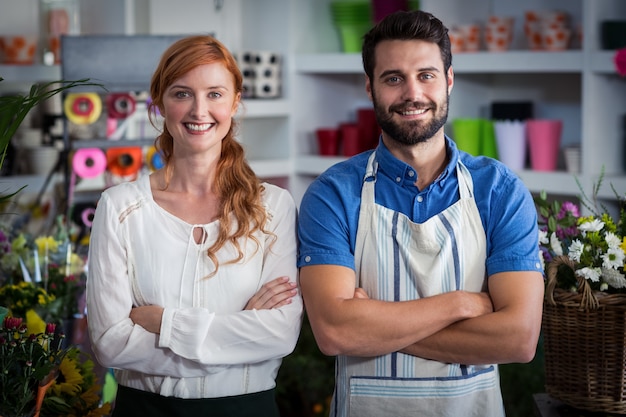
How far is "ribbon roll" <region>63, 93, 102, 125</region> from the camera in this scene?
397 cm

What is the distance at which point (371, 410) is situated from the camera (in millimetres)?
1939

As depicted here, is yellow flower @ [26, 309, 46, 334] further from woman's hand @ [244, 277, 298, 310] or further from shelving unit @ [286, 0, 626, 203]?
shelving unit @ [286, 0, 626, 203]

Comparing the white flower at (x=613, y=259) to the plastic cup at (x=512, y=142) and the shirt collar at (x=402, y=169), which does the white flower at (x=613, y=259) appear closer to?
the shirt collar at (x=402, y=169)

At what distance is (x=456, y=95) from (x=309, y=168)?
823 millimetres

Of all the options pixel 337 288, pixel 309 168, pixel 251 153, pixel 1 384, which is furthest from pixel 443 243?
pixel 251 153

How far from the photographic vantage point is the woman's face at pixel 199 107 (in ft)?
6.47

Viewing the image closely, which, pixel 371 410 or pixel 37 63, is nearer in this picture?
pixel 371 410

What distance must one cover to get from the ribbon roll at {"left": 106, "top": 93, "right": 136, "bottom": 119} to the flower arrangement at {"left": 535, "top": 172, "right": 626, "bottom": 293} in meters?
2.44

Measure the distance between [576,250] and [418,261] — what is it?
0.33 meters

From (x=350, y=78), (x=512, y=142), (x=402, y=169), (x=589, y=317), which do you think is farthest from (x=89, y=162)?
(x=589, y=317)

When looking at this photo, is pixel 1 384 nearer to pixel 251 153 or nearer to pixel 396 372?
pixel 396 372

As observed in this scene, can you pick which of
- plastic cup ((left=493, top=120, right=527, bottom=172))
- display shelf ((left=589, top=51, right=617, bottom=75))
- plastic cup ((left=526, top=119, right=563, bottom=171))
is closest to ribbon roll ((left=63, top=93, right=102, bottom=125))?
plastic cup ((left=493, top=120, right=527, bottom=172))

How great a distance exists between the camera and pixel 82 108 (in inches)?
158

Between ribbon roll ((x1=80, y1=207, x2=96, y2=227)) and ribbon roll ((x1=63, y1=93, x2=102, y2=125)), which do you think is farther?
ribbon roll ((x1=63, y1=93, x2=102, y2=125))
